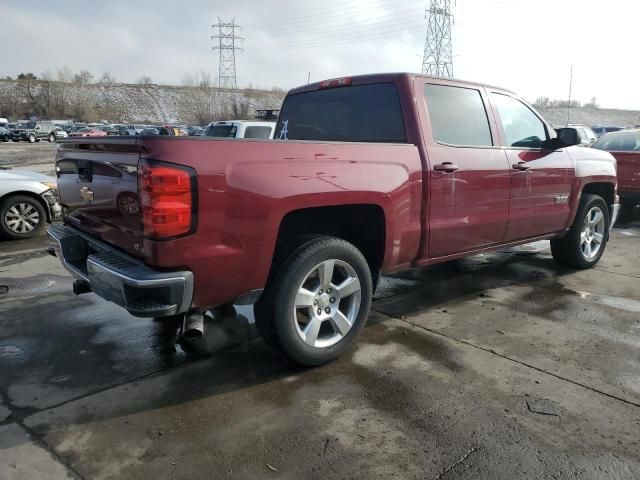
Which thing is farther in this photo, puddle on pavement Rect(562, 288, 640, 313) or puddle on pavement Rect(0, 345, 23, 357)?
puddle on pavement Rect(562, 288, 640, 313)

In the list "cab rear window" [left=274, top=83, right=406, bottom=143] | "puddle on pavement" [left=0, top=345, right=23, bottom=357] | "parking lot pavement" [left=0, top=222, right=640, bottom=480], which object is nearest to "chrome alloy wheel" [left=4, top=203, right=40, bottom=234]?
"parking lot pavement" [left=0, top=222, right=640, bottom=480]

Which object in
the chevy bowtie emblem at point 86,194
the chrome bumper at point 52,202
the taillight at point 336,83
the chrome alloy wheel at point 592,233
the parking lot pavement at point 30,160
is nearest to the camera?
the chevy bowtie emblem at point 86,194

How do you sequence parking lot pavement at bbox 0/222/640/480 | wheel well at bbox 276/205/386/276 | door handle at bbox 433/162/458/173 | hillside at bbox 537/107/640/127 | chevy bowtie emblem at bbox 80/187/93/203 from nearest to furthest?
parking lot pavement at bbox 0/222/640/480, chevy bowtie emblem at bbox 80/187/93/203, wheel well at bbox 276/205/386/276, door handle at bbox 433/162/458/173, hillside at bbox 537/107/640/127

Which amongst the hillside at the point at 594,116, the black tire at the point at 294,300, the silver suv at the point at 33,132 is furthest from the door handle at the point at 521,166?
the hillside at the point at 594,116

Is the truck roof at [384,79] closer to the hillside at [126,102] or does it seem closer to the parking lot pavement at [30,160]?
the parking lot pavement at [30,160]

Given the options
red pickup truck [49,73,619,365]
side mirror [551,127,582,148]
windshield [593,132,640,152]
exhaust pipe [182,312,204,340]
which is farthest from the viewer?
windshield [593,132,640,152]

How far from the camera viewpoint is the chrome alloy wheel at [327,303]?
11.3 feet

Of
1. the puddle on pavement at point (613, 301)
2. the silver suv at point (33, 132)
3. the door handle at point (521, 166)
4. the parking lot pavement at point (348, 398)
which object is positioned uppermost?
the silver suv at point (33, 132)

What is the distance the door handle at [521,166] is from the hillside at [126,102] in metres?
80.3

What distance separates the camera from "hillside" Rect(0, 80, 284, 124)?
8175cm

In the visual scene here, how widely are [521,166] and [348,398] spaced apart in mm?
2871

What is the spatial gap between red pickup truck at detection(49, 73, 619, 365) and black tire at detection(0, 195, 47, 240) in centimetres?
435

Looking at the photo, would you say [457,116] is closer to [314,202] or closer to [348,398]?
[314,202]

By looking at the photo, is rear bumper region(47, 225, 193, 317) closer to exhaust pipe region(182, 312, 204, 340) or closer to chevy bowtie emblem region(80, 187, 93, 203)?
exhaust pipe region(182, 312, 204, 340)
